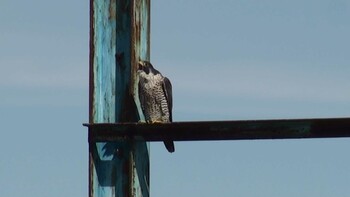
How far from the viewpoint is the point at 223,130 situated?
433 inches

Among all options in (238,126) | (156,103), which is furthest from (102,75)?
(156,103)

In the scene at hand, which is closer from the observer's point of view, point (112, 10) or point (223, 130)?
point (223, 130)

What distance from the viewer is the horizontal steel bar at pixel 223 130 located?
10812 mm

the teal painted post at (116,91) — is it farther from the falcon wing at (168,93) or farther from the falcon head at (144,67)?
the falcon wing at (168,93)

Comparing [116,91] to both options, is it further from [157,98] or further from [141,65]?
[157,98]

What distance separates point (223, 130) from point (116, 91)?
37.6 inches

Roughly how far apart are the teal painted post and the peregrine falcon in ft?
3.69

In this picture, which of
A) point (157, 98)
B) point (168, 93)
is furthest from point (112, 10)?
point (168, 93)

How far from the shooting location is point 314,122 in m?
10.9

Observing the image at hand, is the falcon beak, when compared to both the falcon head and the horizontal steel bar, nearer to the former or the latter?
the falcon head

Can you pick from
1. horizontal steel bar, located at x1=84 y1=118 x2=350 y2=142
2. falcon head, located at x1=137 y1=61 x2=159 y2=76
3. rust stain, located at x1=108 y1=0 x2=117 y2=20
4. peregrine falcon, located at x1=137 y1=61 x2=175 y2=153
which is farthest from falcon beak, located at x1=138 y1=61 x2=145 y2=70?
peregrine falcon, located at x1=137 y1=61 x2=175 y2=153

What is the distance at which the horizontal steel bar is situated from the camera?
10.8 meters

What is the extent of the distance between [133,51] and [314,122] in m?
1.52

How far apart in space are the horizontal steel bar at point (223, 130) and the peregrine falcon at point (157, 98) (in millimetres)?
1516
